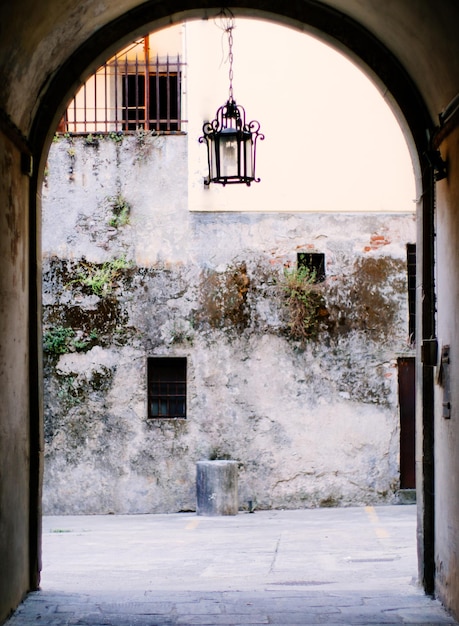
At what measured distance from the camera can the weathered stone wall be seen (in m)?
14.1

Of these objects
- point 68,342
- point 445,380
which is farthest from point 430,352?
point 68,342

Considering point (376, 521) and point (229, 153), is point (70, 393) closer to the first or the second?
point (376, 521)

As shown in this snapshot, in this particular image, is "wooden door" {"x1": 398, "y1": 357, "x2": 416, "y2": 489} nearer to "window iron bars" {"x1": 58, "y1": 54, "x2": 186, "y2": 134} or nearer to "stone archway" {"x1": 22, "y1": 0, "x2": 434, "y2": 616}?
"window iron bars" {"x1": 58, "y1": 54, "x2": 186, "y2": 134}

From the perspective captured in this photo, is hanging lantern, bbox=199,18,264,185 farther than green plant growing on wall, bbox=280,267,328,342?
No

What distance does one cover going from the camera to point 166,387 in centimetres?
1430

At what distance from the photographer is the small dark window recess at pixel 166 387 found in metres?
14.2

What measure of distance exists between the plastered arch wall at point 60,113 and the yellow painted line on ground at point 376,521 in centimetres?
421

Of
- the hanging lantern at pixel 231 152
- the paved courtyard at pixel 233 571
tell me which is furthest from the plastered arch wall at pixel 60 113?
the hanging lantern at pixel 231 152

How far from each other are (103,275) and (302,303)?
3.00 metres

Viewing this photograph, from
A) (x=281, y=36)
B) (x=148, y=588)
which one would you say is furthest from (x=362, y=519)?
(x=281, y=36)

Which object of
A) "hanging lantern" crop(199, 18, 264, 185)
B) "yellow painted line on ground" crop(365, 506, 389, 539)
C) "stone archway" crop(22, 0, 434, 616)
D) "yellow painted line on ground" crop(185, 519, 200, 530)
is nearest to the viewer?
"stone archway" crop(22, 0, 434, 616)

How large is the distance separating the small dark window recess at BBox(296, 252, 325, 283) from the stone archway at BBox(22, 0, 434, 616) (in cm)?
731

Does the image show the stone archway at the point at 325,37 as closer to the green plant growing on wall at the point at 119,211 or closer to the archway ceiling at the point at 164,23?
the archway ceiling at the point at 164,23

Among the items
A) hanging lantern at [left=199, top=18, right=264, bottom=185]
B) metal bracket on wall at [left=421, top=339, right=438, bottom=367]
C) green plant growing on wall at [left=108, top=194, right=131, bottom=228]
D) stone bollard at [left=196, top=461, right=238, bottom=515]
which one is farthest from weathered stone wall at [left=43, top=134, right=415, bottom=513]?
metal bracket on wall at [left=421, top=339, right=438, bottom=367]
